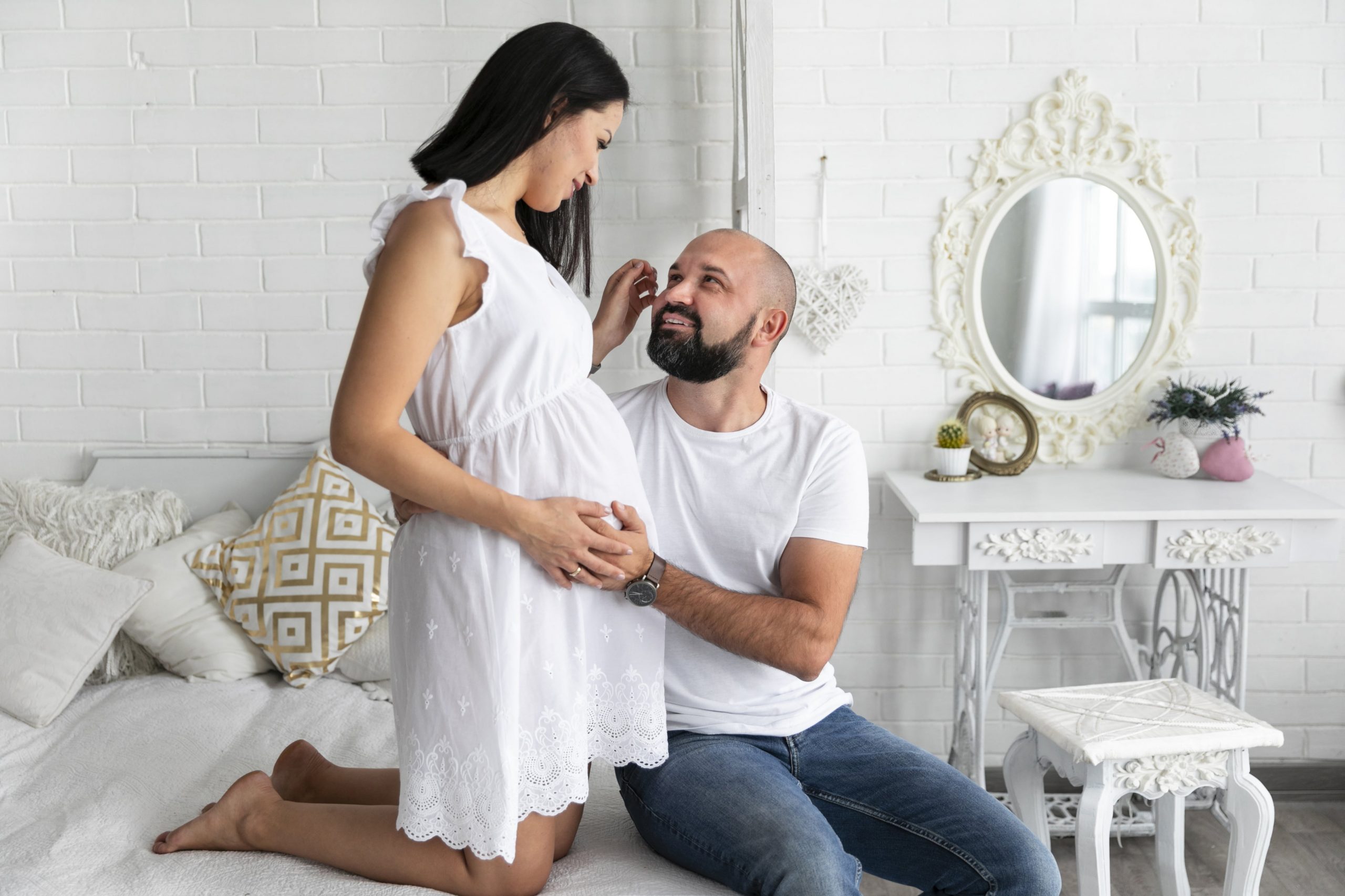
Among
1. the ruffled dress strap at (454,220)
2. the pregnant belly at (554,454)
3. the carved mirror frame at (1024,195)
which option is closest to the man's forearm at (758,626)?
the pregnant belly at (554,454)

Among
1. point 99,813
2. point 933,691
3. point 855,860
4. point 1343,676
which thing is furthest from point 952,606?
point 99,813

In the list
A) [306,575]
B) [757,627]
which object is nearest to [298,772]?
[757,627]

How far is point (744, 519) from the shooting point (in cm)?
172

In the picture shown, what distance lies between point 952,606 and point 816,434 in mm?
1369

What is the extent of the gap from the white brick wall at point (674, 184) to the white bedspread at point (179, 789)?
905 millimetres

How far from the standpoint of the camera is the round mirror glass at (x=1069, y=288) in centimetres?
283

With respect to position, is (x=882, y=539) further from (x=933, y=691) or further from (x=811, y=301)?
(x=811, y=301)

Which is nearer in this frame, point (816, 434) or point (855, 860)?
point (855, 860)

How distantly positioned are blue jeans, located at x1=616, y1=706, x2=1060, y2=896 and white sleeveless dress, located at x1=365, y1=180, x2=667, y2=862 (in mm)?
156

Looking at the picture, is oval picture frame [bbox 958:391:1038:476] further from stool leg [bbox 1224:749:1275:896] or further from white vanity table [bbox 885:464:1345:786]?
stool leg [bbox 1224:749:1275:896]

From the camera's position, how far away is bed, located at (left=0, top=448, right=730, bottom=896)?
1.47 metres

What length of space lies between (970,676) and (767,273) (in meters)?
1.41

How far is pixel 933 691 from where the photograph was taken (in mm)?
2977

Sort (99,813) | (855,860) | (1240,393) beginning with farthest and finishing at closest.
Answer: (1240,393), (99,813), (855,860)
